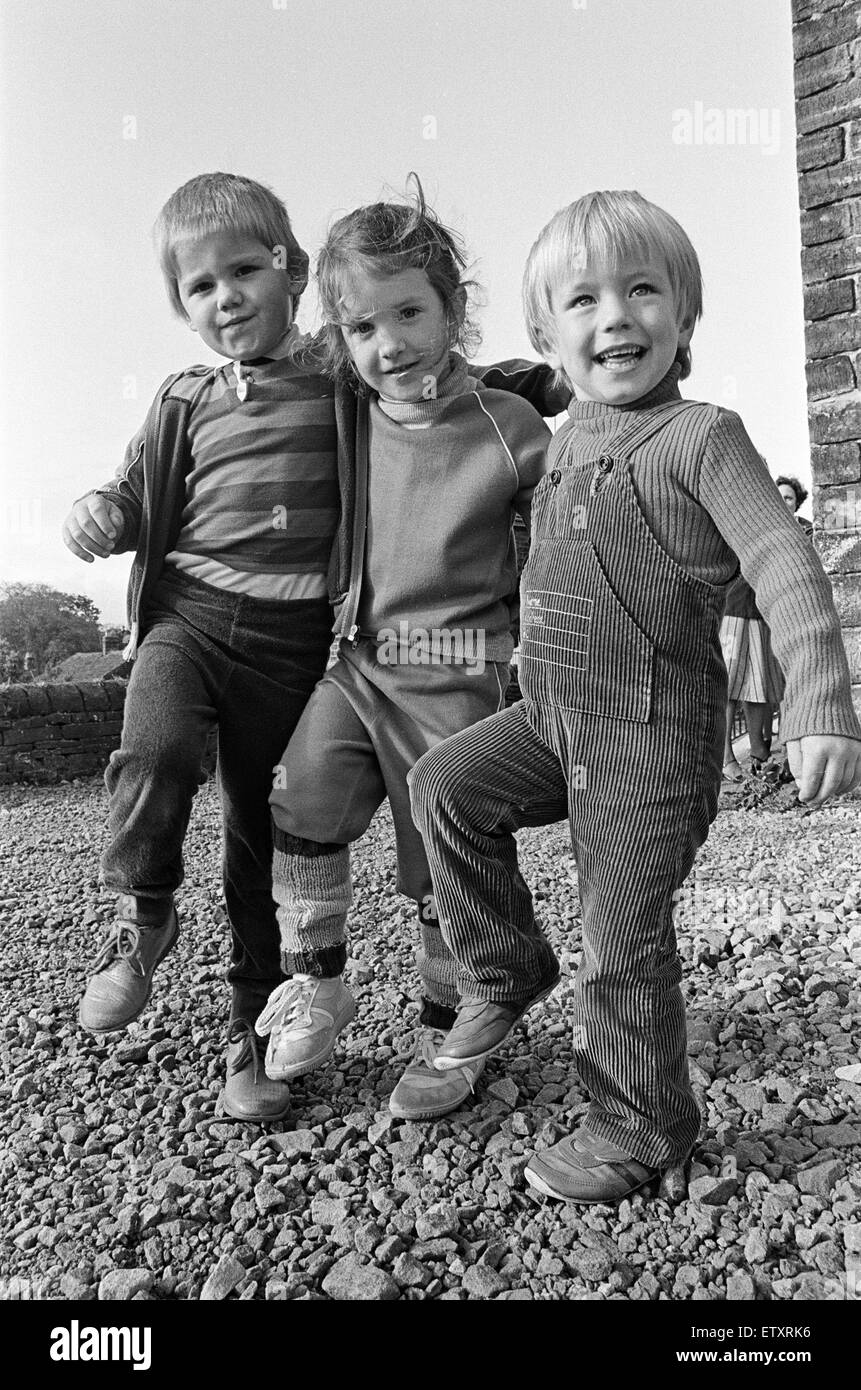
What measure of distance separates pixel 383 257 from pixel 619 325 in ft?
1.75

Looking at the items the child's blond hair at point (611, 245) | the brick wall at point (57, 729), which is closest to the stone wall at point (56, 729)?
the brick wall at point (57, 729)

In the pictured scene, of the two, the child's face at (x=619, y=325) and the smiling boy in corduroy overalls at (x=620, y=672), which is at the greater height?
the child's face at (x=619, y=325)

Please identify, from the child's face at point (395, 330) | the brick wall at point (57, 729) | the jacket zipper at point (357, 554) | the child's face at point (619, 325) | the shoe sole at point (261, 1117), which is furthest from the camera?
the brick wall at point (57, 729)

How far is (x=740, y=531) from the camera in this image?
1840 mm

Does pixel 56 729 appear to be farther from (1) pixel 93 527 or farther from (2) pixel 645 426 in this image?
(2) pixel 645 426

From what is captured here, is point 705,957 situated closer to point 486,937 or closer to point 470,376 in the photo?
point 486,937

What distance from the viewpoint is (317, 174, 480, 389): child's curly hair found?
2172 millimetres

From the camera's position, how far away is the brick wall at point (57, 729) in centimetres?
940

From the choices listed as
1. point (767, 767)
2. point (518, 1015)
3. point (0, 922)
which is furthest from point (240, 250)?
point (767, 767)

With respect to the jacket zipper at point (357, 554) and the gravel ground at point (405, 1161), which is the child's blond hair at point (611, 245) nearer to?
the jacket zipper at point (357, 554)

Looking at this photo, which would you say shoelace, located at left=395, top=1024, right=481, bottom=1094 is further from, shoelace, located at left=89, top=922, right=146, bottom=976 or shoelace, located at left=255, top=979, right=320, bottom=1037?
shoelace, located at left=89, top=922, right=146, bottom=976

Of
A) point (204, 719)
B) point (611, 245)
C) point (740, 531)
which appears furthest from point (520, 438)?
point (204, 719)

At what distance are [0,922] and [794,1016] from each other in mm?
3335

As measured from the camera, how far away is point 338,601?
7.62 feet
